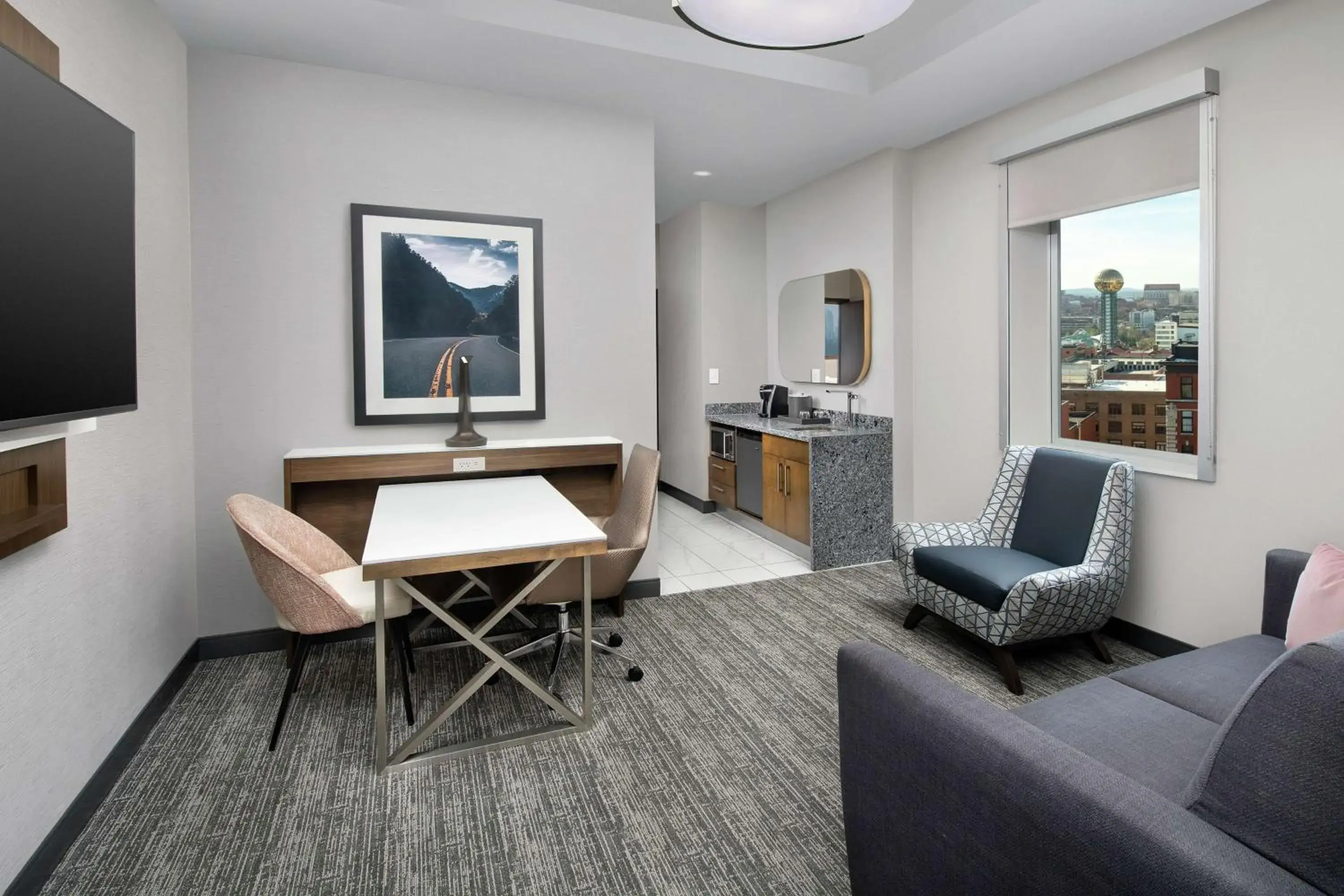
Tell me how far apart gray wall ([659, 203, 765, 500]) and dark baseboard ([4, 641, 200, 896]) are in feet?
13.8

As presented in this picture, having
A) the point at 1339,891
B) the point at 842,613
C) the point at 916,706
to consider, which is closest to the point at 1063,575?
the point at 842,613

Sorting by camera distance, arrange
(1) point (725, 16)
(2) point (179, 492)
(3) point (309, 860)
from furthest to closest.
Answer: (2) point (179, 492) → (1) point (725, 16) → (3) point (309, 860)

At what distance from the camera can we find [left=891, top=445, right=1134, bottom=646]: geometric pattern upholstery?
9.09 ft

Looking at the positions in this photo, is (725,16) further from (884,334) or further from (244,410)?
(884,334)

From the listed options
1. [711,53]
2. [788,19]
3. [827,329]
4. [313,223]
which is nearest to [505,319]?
[313,223]

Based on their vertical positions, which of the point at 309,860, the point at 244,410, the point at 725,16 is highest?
the point at 725,16

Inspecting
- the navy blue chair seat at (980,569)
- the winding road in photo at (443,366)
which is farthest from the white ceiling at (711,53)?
the navy blue chair seat at (980,569)

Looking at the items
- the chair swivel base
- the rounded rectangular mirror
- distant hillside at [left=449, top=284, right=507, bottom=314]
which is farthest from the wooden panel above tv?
the rounded rectangular mirror

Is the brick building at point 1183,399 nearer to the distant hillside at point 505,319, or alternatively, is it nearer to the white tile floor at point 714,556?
the white tile floor at point 714,556

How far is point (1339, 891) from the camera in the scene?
889mm

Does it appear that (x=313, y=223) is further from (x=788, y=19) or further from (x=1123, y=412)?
(x=1123, y=412)

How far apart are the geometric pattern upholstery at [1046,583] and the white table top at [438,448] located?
1.64 m

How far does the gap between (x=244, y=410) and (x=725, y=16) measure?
2671 millimetres

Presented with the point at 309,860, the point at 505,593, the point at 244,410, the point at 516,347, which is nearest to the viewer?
the point at 309,860
